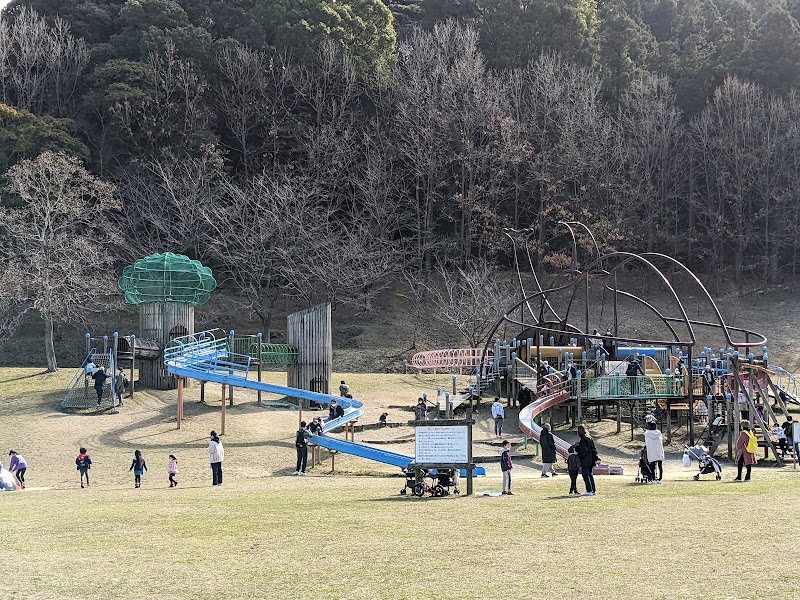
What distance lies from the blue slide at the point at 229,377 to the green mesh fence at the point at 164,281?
8.54ft

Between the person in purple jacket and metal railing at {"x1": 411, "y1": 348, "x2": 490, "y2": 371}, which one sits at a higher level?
metal railing at {"x1": 411, "y1": 348, "x2": 490, "y2": 371}

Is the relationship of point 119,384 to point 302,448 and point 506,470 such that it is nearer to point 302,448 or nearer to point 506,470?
point 302,448

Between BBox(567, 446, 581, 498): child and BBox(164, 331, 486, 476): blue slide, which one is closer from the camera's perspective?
BBox(567, 446, 581, 498): child

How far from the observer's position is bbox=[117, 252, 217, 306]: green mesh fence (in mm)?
37672

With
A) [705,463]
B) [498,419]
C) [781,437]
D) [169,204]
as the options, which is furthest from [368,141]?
[705,463]

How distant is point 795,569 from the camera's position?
9086mm

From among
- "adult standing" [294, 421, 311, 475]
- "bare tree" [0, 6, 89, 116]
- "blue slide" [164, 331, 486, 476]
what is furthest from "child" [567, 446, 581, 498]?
"bare tree" [0, 6, 89, 116]

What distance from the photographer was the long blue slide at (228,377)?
2362cm

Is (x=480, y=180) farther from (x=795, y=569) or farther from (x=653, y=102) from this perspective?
(x=795, y=569)

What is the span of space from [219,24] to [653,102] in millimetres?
28891

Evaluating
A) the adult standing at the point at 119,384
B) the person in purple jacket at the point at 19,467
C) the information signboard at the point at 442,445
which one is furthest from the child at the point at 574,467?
the adult standing at the point at 119,384

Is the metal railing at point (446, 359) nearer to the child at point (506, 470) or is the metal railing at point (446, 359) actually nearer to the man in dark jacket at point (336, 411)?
the man in dark jacket at point (336, 411)

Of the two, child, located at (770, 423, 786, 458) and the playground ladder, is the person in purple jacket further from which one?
child, located at (770, 423, 786, 458)

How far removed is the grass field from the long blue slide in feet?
8.99
